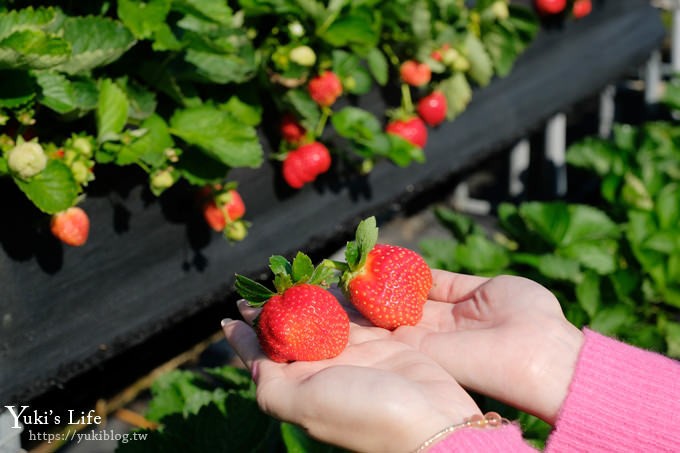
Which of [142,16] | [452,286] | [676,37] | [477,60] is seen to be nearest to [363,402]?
[452,286]

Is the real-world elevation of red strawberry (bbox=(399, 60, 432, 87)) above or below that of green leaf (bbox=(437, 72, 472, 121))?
above

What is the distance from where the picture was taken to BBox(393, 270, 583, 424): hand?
1492mm

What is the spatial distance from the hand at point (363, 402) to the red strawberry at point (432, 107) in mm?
1603

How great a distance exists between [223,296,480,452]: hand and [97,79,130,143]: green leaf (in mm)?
679

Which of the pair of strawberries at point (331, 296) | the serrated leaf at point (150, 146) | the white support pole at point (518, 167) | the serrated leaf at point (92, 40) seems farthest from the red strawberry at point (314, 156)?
the white support pole at point (518, 167)

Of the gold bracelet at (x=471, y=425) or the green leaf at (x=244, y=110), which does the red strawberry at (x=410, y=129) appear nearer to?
the green leaf at (x=244, y=110)

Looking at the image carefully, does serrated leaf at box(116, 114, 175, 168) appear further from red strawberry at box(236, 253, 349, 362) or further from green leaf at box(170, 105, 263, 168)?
red strawberry at box(236, 253, 349, 362)

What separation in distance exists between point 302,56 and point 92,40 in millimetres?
637

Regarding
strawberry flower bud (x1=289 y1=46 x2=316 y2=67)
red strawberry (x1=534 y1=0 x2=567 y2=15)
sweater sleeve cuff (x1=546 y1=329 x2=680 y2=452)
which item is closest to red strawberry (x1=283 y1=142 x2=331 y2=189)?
strawberry flower bud (x1=289 y1=46 x2=316 y2=67)

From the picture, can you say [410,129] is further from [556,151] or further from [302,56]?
[556,151]

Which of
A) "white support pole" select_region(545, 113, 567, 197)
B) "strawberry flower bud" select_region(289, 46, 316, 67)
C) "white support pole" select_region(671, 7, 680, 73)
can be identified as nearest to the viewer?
"strawberry flower bud" select_region(289, 46, 316, 67)

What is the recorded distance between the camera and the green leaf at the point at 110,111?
5.91ft

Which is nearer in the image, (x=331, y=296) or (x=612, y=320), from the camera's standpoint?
(x=331, y=296)

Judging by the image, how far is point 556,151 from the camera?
157 inches
